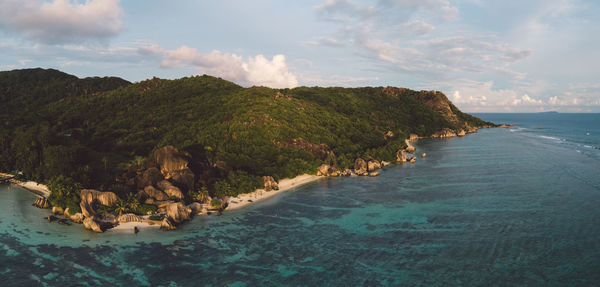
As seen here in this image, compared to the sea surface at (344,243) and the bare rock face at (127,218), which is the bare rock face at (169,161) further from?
the sea surface at (344,243)

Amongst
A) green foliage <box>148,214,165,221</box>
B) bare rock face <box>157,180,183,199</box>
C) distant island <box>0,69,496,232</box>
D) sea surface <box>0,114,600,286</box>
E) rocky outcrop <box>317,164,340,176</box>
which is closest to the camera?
sea surface <box>0,114,600,286</box>

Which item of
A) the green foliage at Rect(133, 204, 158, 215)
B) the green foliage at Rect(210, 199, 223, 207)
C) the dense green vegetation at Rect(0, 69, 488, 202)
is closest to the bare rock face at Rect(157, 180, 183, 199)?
the dense green vegetation at Rect(0, 69, 488, 202)

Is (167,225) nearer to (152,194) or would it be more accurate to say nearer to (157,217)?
(157,217)

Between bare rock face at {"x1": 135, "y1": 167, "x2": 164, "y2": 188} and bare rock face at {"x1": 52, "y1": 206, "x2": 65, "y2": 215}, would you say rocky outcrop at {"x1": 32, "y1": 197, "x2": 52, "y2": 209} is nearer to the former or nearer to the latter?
bare rock face at {"x1": 52, "y1": 206, "x2": 65, "y2": 215}

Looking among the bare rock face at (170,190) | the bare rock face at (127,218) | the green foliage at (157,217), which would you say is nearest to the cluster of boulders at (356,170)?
the bare rock face at (170,190)

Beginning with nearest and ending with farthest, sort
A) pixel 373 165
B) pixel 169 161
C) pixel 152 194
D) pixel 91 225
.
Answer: pixel 91 225 → pixel 152 194 → pixel 169 161 → pixel 373 165

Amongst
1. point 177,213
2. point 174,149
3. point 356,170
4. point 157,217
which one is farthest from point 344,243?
point 356,170

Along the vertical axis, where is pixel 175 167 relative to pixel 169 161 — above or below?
below

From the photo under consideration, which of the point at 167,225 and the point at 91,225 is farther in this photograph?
the point at 167,225
